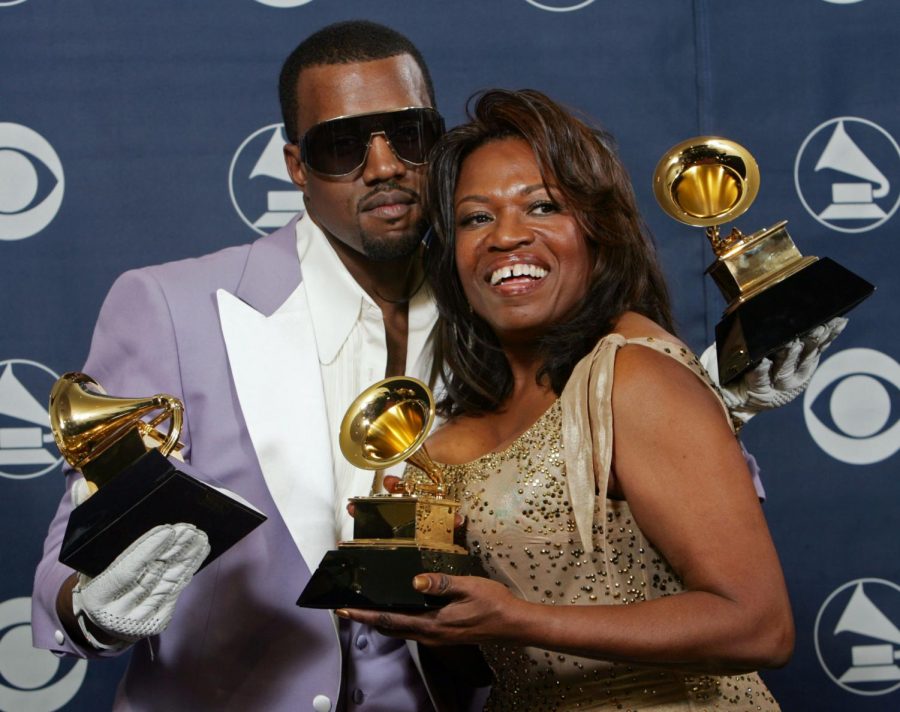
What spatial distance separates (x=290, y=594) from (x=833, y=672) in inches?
61.8

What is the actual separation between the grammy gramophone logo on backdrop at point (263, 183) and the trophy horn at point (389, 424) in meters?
1.12

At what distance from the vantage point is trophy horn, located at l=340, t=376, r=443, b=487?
190 centimetres

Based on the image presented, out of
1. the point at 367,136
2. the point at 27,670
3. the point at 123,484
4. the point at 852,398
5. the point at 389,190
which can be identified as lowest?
the point at 27,670

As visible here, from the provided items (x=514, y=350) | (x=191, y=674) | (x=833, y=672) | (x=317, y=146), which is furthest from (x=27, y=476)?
(x=833, y=672)

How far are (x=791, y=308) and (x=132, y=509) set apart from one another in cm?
113

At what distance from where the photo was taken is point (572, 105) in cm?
305

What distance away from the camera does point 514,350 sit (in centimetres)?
226

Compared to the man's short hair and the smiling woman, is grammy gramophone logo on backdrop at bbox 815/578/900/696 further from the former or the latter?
the man's short hair

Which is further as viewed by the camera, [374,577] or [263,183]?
[263,183]

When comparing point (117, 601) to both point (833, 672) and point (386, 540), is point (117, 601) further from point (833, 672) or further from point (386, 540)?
point (833, 672)

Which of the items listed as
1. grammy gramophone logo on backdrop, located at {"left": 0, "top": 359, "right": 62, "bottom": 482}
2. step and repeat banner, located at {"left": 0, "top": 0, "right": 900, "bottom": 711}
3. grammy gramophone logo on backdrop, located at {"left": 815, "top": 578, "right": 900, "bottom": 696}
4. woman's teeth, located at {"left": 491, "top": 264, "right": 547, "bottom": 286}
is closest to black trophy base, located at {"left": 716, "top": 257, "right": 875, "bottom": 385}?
woman's teeth, located at {"left": 491, "top": 264, "right": 547, "bottom": 286}

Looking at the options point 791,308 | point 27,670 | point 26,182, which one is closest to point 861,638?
point 791,308

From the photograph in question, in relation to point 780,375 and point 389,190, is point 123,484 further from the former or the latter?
point 780,375

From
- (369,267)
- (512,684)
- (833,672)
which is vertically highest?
(369,267)
